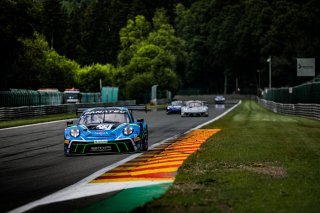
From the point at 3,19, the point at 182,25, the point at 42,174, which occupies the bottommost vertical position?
the point at 42,174

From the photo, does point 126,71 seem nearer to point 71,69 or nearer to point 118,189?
point 71,69

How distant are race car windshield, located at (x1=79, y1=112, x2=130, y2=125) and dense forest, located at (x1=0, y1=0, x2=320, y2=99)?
107ft

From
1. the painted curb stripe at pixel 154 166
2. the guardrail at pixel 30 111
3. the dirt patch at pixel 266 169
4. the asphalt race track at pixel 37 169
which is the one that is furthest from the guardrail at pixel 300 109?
the dirt patch at pixel 266 169

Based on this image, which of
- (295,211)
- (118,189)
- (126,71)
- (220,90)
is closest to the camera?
(295,211)

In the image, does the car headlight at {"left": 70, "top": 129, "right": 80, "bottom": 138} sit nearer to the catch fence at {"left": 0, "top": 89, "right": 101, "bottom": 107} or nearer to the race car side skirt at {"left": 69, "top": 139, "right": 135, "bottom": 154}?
the race car side skirt at {"left": 69, "top": 139, "right": 135, "bottom": 154}

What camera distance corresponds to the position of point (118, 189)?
9656 millimetres

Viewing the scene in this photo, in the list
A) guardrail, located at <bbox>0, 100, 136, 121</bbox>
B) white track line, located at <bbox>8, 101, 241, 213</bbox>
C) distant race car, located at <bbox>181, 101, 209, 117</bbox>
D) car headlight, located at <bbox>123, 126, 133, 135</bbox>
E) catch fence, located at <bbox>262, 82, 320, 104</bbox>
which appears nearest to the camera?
white track line, located at <bbox>8, 101, 241, 213</bbox>

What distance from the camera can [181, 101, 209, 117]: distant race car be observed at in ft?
144

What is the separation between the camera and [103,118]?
16.7 metres

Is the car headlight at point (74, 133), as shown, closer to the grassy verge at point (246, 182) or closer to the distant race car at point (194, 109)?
the grassy verge at point (246, 182)

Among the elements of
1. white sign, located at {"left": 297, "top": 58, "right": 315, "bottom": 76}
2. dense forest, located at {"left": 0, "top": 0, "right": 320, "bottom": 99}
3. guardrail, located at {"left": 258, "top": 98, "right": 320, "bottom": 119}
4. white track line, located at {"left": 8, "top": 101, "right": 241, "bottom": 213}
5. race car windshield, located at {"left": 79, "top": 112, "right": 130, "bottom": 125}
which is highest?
dense forest, located at {"left": 0, "top": 0, "right": 320, "bottom": 99}

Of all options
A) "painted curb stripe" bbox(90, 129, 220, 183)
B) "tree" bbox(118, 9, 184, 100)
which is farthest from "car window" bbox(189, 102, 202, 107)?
"tree" bbox(118, 9, 184, 100)

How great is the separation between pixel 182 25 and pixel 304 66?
92113 millimetres


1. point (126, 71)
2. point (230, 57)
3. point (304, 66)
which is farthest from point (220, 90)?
point (304, 66)
